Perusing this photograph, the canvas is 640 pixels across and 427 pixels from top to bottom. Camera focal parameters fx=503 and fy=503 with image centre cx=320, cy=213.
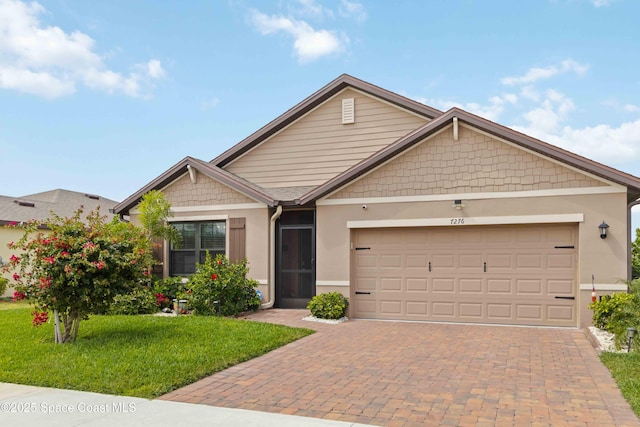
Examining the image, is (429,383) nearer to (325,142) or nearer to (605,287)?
(605,287)

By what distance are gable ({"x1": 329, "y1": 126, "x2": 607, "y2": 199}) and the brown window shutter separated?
10.3 ft

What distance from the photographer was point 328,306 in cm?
1170

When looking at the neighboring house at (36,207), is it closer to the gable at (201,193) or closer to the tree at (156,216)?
the tree at (156,216)

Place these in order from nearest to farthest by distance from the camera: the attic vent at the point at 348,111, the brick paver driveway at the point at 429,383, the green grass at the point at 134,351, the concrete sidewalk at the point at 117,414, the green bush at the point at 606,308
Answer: the concrete sidewalk at the point at 117,414, the brick paver driveway at the point at 429,383, the green grass at the point at 134,351, the green bush at the point at 606,308, the attic vent at the point at 348,111

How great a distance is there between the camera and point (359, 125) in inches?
587

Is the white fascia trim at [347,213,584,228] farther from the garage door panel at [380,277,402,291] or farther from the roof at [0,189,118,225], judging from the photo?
the roof at [0,189,118,225]

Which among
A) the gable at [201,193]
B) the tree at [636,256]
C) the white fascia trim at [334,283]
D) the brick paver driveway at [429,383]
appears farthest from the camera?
the tree at [636,256]

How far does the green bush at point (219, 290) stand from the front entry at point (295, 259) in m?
1.27

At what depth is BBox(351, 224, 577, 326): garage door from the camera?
10805 mm

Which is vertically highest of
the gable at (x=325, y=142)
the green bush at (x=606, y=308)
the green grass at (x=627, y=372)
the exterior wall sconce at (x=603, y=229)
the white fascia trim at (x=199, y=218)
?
the gable at (x=325, y=142)

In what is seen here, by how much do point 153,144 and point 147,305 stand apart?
26.0 ft

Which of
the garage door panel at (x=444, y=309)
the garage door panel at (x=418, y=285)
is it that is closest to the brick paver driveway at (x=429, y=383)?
the garage door panel at (x=444, y=309)

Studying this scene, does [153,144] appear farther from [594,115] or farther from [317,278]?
[594,115]

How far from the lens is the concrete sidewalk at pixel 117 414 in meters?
4.89
